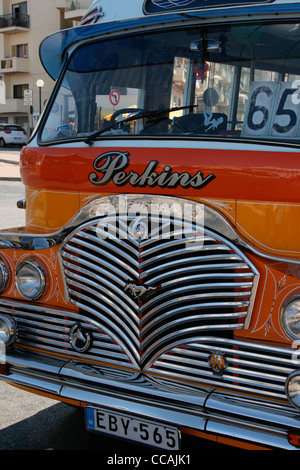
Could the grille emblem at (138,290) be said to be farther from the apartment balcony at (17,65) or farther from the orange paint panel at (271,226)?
the apartment balcony at (17,65)

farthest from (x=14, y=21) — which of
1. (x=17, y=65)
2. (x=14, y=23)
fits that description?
(x=17, y=65)

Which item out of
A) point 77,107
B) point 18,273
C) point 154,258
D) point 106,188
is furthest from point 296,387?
point 77,107

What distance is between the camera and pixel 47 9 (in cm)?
4078

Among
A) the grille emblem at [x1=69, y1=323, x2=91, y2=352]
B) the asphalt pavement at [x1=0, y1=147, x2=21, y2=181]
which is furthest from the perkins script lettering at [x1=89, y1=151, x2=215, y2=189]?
the asphalt pavement at [x1=0, y1=147, x2=21, y2=181]

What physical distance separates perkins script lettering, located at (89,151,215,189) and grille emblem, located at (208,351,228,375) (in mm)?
878

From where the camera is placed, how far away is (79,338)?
3.27 metres

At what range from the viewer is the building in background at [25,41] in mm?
40188

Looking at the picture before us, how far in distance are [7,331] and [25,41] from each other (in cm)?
4349

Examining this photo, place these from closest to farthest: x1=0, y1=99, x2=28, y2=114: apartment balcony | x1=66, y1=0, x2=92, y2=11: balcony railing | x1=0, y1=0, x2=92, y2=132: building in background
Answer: x1=66, y1=0, x2=92, y2=11: balcony railing → x1=0, y1=0, x2=92, y2=132: building in background → x1=0, y1=99, x2=28, y2=114: apartment balcony

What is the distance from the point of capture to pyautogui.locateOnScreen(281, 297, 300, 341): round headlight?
267 cm

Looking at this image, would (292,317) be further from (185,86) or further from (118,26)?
(118,26)

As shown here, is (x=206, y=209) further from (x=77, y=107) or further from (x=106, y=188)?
(x=77, y=107)

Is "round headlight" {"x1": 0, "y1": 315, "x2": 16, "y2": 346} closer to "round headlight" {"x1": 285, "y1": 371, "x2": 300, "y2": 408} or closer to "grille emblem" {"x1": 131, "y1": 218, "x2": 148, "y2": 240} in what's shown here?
"grille emblem" {"x1": 131, "y1": 218, "x2": 148, "y2": 240}

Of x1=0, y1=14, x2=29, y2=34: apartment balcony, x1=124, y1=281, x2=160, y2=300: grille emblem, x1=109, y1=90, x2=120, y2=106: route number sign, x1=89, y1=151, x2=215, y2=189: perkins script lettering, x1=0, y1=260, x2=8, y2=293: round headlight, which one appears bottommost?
x1=0, y1=260, x2=8, y2=293: round headlight
